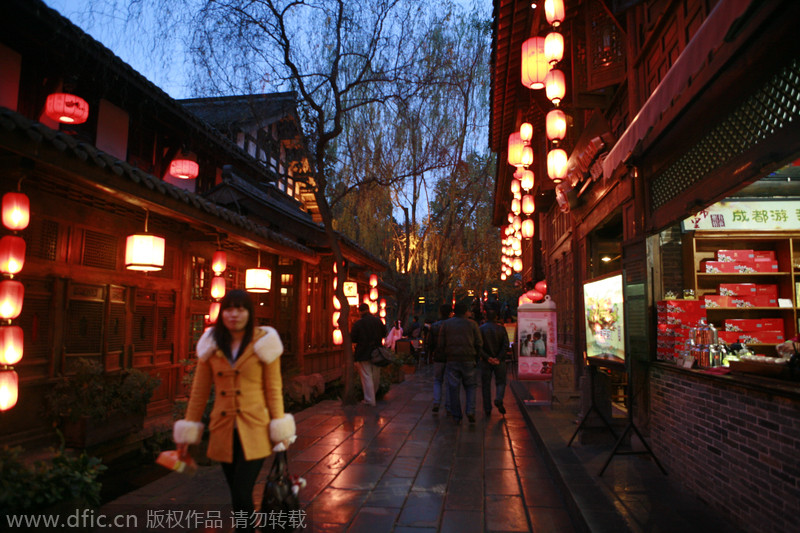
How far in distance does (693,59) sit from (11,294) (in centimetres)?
650

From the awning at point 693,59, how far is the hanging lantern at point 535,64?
3.73 meters

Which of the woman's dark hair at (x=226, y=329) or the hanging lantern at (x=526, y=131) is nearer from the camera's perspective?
the woman's dark hair at (x=226, y=329)

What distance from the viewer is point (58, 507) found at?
145 inches

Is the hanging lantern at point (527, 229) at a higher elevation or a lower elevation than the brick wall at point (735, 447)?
higher

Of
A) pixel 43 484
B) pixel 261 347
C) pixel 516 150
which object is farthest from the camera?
pixel 516 150

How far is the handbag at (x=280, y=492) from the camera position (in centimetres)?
335

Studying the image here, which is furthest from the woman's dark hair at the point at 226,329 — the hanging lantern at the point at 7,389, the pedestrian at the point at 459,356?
the pedestrian at the point at 459,356

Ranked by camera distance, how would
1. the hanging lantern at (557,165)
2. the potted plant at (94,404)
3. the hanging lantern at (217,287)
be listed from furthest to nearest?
the hanging lantern at (557,165) → the hanging lantern at (217,287) → the potted plant at (94,404)

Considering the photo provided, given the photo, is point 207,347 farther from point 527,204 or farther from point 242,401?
point 527,204

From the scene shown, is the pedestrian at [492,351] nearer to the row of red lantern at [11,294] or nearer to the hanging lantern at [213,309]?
the hanging lantern at [213,309]

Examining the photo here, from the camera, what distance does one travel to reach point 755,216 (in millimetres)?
7434

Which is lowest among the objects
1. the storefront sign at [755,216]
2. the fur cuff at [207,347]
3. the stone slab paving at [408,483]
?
the stone slab paving at [408,483]

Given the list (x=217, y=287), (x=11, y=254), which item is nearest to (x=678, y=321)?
(x=11, y=254)

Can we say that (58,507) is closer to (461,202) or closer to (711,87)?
(711,87)
